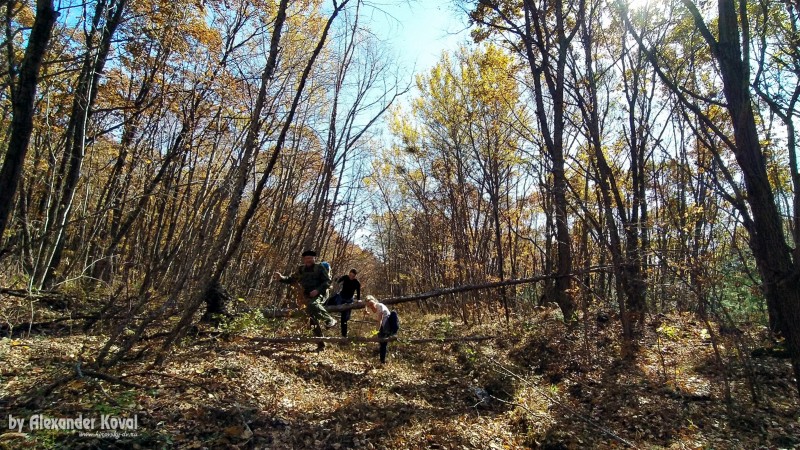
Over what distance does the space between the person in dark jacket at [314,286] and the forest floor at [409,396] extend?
559 mm

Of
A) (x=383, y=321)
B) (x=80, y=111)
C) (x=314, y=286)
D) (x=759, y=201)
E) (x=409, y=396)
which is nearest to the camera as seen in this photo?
(x=759, y=201)

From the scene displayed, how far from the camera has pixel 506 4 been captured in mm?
9438

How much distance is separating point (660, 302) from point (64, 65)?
12.6 m

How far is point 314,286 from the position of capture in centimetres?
755

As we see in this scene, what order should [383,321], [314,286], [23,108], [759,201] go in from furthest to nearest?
1. [314,286]
2. [383,321]
3. [759,201]
4. [23,108]

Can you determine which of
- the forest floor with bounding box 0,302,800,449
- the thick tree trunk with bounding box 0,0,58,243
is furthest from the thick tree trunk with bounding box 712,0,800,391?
the thick tree trunk with bounding box 0,0,58,243

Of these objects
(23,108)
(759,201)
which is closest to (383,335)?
(759,201)

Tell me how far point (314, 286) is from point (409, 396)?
2.74 meters

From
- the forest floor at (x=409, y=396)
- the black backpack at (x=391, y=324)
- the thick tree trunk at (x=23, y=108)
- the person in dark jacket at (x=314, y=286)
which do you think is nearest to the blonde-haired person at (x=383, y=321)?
the black backpack at (x=391, y=324)

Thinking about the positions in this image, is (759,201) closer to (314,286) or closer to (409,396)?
(409,396)

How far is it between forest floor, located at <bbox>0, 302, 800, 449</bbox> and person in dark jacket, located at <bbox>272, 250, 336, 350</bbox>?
56cm

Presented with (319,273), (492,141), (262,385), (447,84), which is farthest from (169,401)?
(447,84)

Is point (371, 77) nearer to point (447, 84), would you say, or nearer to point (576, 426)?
point (447, 84)

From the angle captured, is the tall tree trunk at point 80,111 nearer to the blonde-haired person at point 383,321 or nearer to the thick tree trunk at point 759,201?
the blonde-haired person at point 383,321
